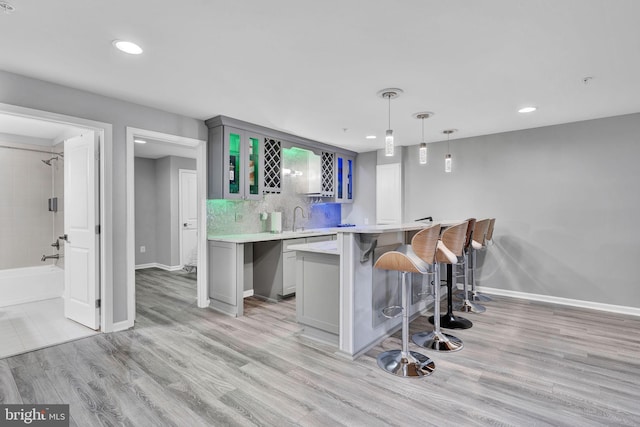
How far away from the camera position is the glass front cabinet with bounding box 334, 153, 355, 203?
6.12 m

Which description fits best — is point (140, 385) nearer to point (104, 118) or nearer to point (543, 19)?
point (104, 118)

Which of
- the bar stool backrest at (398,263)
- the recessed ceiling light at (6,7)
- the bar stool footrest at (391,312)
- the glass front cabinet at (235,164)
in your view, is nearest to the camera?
the recessed ceiling light at (6,7)

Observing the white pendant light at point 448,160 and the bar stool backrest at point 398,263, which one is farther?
the white pendant light at point 448,160

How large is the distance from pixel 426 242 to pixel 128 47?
2601 mm

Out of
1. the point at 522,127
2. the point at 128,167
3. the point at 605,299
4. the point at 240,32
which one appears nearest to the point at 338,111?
the point at 240,32

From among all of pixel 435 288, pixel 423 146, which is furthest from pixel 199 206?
pixel 435 288

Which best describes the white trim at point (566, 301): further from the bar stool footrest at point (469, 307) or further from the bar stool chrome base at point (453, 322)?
the bar stool chrome base at point (453, 322)

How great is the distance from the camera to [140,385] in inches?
90.0

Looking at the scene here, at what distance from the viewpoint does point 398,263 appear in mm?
2473

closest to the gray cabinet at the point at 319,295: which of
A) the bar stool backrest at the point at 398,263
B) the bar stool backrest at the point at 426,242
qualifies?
the bar stool backrest at the point at 398,263

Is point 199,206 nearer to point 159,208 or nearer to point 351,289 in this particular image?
point 351,289

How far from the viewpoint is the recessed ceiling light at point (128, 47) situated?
2199 mm

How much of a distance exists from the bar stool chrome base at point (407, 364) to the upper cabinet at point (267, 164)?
2656mm

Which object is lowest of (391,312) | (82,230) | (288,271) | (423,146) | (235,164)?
(391,312)
